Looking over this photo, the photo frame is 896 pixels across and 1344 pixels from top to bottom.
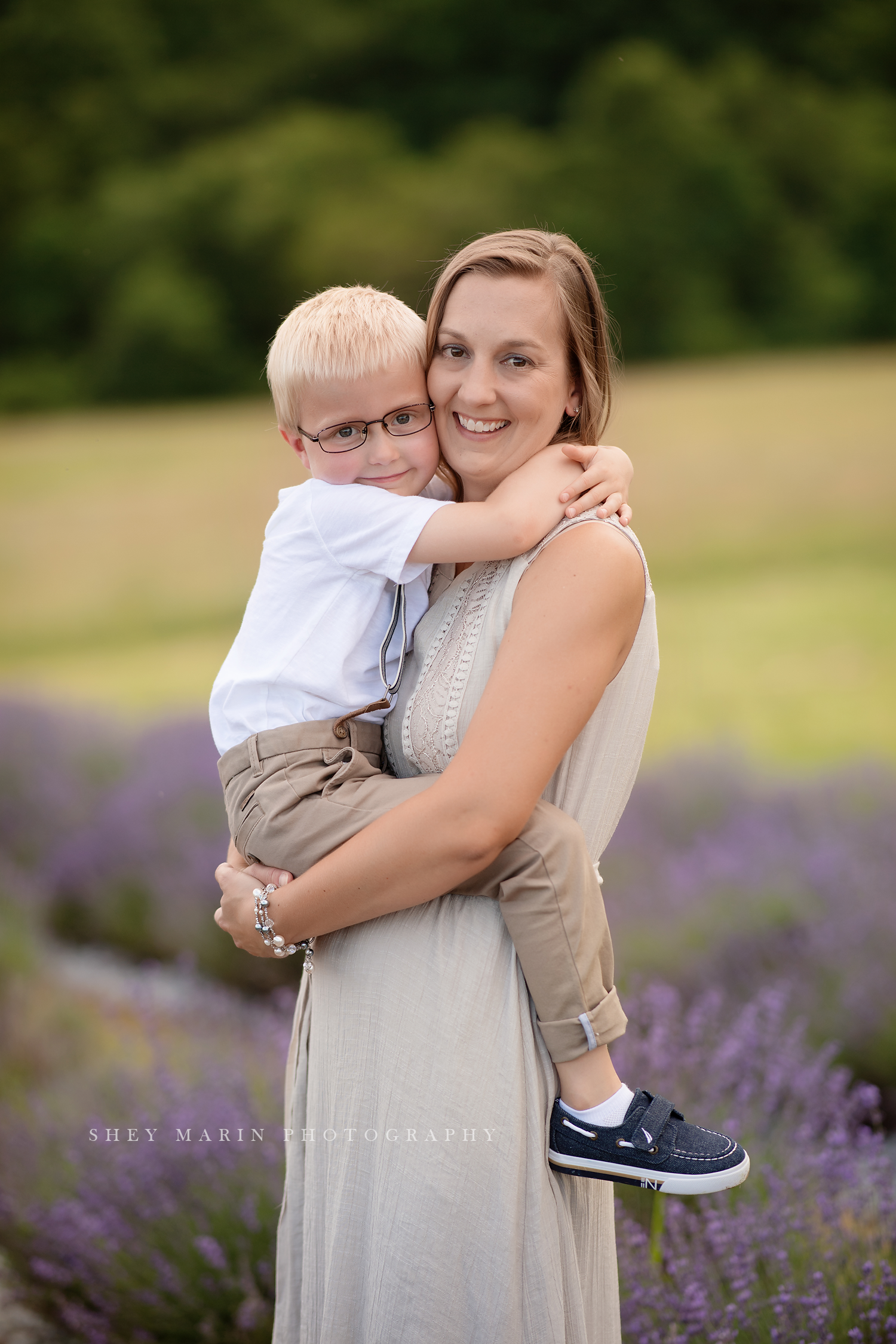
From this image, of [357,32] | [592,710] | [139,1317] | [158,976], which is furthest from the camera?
[357,32]

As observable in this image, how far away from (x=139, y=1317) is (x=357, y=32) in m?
5.53

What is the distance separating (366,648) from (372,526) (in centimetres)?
17

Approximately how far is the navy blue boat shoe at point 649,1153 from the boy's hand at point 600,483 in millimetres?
729

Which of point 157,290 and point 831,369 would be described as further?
point 157,290

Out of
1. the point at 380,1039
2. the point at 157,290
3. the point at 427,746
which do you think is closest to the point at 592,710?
the point at 427,746

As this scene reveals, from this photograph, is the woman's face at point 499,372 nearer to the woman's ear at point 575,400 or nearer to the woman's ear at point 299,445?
the woman's ear at point 575,400

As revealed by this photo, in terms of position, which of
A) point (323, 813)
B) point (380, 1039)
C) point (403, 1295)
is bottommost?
point (403, 1295)

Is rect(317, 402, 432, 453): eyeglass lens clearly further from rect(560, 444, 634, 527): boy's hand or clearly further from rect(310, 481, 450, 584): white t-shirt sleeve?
rect(560, 444, 634, 527): boy's hand

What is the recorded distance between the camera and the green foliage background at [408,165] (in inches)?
200

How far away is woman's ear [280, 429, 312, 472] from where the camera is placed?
1.63 m

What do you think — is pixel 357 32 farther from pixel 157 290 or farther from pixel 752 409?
pixel 752 409

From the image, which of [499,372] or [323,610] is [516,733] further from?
[499,372]

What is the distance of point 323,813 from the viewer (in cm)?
140

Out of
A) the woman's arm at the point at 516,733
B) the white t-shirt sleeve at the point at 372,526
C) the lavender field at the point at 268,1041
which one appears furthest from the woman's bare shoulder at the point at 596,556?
the lavender field at the point at 268,1041
